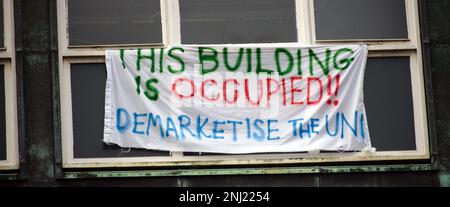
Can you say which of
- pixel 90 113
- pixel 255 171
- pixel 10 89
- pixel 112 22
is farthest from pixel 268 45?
pixel 10 89

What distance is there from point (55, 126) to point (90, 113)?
419mm

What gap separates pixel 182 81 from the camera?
11.4 m

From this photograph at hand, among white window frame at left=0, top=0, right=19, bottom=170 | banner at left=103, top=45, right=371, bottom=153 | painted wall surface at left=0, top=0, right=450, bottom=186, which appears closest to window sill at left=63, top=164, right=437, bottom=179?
painted wall surface at left=0, top=0, right=450, bottom=186

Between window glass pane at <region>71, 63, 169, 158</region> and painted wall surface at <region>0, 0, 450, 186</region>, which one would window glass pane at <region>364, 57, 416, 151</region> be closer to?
painted wall surface at <region>0, 0, 450, 186</region>

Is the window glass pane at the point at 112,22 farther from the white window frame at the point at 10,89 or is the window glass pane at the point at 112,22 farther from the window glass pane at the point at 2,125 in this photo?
the window glass pane at the point at 2,125

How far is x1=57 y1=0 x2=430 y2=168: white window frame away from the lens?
11.3 metres

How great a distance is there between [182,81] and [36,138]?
5.69 ft

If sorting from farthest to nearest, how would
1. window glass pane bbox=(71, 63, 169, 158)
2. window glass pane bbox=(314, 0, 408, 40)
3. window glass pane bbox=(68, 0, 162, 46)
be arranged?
window glass pane bbox=(314, 0, 408, 40) < window glass pane bbox=(68, 0, 162, 46) < window glass pane bbox=(71, 63, 169, 158)

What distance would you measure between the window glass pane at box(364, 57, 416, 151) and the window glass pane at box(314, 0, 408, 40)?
1.04ft

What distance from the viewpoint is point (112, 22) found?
11531 mm

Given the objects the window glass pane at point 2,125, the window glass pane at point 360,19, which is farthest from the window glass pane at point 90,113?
the window glass pane at point 360,19

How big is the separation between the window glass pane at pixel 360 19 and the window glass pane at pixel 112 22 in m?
1.90

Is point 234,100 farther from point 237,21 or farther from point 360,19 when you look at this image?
point 360,19
